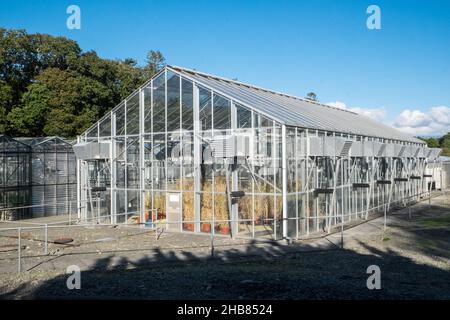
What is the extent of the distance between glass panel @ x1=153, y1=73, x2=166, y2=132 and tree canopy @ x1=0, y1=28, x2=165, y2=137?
20.5 metres

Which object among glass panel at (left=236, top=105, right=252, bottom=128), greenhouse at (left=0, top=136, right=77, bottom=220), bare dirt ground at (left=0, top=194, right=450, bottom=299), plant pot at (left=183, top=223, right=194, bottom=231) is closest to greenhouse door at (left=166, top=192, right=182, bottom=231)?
plant pot at (left=183, top=223, right=194, bottom=231)

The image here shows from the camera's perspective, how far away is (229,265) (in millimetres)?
13781

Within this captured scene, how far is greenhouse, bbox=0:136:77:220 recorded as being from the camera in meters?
26.5

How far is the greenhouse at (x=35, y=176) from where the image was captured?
26516 millimetres

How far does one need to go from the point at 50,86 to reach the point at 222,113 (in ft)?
86.6

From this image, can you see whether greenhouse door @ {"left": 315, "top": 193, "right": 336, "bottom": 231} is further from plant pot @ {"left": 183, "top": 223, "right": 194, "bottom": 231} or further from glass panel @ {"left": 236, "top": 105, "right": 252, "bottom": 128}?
plant pot @ {"left": 183, "top": 223, "right": 194, "bottom": 231}

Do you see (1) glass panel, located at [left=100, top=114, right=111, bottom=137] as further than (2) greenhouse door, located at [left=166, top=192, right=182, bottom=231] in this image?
Yes

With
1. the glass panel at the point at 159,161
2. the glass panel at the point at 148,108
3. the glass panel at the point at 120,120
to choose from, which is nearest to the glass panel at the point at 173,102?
the glass panel at the point at 159,161

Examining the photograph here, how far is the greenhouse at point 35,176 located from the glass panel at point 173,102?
28.6 ft

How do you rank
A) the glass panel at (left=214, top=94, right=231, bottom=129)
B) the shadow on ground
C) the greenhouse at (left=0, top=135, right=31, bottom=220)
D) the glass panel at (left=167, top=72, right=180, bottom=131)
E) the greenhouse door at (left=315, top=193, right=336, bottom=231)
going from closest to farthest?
the shadow on ground → the glass panel at (left=214, top=94, right=231, bottom=129) → the greenhouse door at (left=315, top=193, right=336, bottom=231) → the glass panel at (left=167, top=72, right=180, bottom=131) → the greenhouse at (left=0, top=135, right=31, bottom=220)

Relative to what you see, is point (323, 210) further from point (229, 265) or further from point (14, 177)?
point (14, 177)
